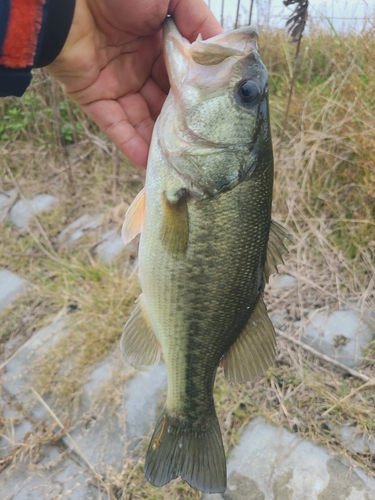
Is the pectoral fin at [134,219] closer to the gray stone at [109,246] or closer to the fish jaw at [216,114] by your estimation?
the fish jaw at [216,114]

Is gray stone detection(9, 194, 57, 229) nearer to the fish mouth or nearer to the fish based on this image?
the fish

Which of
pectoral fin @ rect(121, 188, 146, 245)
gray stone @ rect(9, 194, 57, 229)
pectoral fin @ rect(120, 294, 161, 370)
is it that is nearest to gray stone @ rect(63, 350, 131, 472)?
pectoral fin @ rect(120, 294, 161, 370)

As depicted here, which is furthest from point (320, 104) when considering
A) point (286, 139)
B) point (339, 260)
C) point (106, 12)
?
point (106, 12)

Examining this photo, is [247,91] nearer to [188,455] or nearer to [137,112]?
[137,112]

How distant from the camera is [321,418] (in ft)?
7.54

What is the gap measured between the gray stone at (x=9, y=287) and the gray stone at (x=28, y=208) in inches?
24.7

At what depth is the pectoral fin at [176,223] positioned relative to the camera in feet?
4.59

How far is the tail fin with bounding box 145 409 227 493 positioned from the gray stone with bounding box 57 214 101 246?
7.81 ft

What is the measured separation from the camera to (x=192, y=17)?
1.60 metres

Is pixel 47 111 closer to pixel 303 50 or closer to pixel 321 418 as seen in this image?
pixel 303 50

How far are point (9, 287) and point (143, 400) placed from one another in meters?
1.54

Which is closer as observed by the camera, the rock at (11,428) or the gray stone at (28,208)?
the rock at (11,428)

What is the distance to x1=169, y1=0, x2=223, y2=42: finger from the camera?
1.59 m

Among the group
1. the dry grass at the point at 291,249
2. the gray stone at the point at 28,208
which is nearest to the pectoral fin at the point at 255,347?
the dry grass at the point at 291,249
